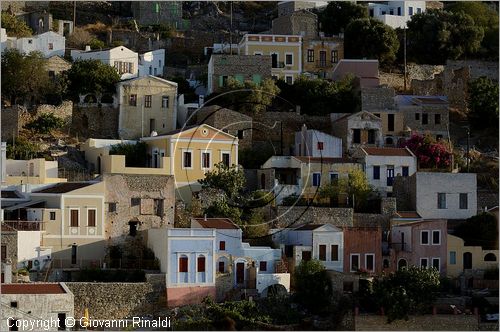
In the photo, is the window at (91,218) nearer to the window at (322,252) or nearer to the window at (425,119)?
the window at (322,252)

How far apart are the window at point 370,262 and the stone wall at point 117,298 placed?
6.54m

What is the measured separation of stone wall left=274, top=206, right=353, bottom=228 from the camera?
54.3 m

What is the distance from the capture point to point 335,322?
161 feet

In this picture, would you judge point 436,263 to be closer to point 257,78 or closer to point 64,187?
point 64,187

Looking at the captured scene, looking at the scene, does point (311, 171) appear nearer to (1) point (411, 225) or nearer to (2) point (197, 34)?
(1) point (411, 225)

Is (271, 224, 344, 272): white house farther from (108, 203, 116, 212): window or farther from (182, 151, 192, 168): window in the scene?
(182, 151, 192, 168): window

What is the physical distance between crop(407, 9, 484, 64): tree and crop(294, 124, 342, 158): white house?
42.9 feet

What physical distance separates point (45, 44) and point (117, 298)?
67.1ft

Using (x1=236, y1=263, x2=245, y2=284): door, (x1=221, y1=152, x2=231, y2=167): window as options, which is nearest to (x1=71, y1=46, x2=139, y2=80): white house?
(x1=221, y1=152, x2=231, y2=167): window

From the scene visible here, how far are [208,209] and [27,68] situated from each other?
10805mm

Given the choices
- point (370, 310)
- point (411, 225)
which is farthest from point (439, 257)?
point (370, 310)

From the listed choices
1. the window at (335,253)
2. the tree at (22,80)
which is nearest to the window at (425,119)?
the window at (335,253)

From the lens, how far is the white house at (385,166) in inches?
2283

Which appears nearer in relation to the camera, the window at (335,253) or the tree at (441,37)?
the window at (335,253)
